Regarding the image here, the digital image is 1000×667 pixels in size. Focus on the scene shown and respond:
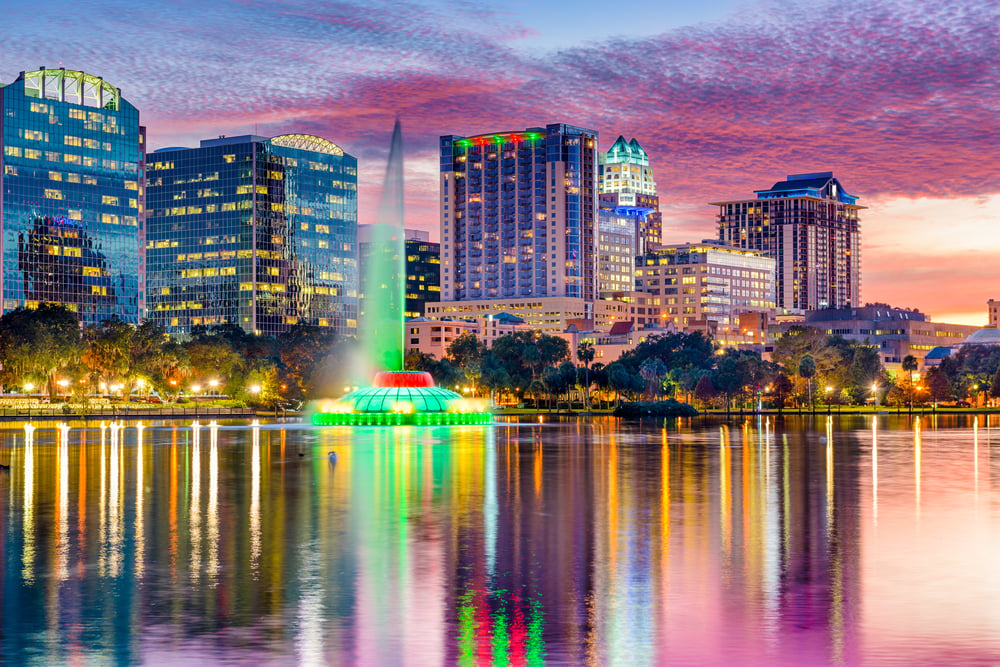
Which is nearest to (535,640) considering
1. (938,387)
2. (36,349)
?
(36,349)

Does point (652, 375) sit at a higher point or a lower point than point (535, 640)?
higher

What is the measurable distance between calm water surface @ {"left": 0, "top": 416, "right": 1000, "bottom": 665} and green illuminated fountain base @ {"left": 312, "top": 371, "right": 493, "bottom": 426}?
5420 centimetres

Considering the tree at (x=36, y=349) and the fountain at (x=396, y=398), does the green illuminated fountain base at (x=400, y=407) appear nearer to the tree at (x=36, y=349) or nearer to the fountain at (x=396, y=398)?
the fountain at (x=396, y=398)

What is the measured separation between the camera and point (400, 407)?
10369 centimetres

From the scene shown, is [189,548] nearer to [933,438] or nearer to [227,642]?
[227,642]

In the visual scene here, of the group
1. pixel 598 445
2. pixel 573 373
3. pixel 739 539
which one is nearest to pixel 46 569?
pixel 739 539

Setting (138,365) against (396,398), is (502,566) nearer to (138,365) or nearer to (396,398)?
(396,398)

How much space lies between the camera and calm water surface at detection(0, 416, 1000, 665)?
16031 mm

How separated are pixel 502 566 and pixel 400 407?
81.7 m

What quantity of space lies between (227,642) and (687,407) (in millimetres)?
140097

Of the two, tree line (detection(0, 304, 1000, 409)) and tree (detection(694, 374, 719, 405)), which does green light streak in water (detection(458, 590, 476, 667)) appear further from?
tree (detection(694, 374, 719, 405))

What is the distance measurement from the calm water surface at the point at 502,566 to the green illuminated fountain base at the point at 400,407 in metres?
54.2

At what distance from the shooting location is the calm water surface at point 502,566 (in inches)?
631

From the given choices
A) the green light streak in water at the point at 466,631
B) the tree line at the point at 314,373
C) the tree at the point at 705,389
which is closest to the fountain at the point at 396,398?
the tree line at the point at 314,373
